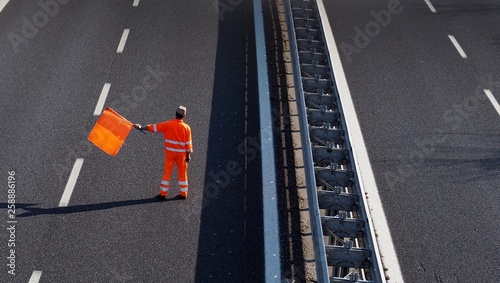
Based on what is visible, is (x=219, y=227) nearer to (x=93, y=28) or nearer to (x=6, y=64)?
(x=6, y=64)

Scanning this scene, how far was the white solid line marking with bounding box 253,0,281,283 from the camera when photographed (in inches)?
458

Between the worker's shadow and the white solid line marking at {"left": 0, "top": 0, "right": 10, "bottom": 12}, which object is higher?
the white solid line marking at {"left": 0, "top": 0, "right": 10, "bottom": 12}

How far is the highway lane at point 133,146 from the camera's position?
11641 mm

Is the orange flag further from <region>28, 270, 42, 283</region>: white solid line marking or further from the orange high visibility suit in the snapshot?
<region>28, 270, 42, 283</region>: white solid line marking

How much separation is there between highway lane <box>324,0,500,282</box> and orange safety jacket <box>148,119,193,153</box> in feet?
11.2

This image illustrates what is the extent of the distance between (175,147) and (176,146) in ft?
0.08

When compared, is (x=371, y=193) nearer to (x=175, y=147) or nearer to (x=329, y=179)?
(x=329, y=179)

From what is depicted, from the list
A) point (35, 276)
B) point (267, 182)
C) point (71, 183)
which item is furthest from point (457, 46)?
point (35, 276)

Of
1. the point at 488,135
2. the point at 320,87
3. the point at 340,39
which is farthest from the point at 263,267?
the point at 340,39

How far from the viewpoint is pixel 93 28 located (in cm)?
2048

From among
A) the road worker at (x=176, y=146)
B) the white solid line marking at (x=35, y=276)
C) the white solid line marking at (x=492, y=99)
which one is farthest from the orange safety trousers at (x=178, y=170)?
the white solid line marking at (x=492, y=99)

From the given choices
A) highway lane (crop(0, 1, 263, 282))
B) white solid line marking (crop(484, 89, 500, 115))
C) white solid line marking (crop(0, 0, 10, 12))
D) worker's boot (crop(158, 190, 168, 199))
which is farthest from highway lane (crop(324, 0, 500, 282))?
white solid line marking (crop(0, 0, 10, 12))

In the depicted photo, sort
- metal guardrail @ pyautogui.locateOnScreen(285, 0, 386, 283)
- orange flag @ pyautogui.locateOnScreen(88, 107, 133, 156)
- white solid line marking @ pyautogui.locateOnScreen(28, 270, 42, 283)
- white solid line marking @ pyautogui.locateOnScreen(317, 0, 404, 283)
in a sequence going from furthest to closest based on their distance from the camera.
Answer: orange flag @ pyautogui.locateOnScreen(88, 107, 133, 156) → white solid line marking @ pyautogui.locateOnScreen(317, 0, 404, 283) → white solid line marking @ pyautogui.locateOnScreen(28, 270, 42, 283) → metal guardrail @ pyautogui.locateOnScreen(285, 0, 386, 283)

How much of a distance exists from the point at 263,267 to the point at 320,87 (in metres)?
5.46
